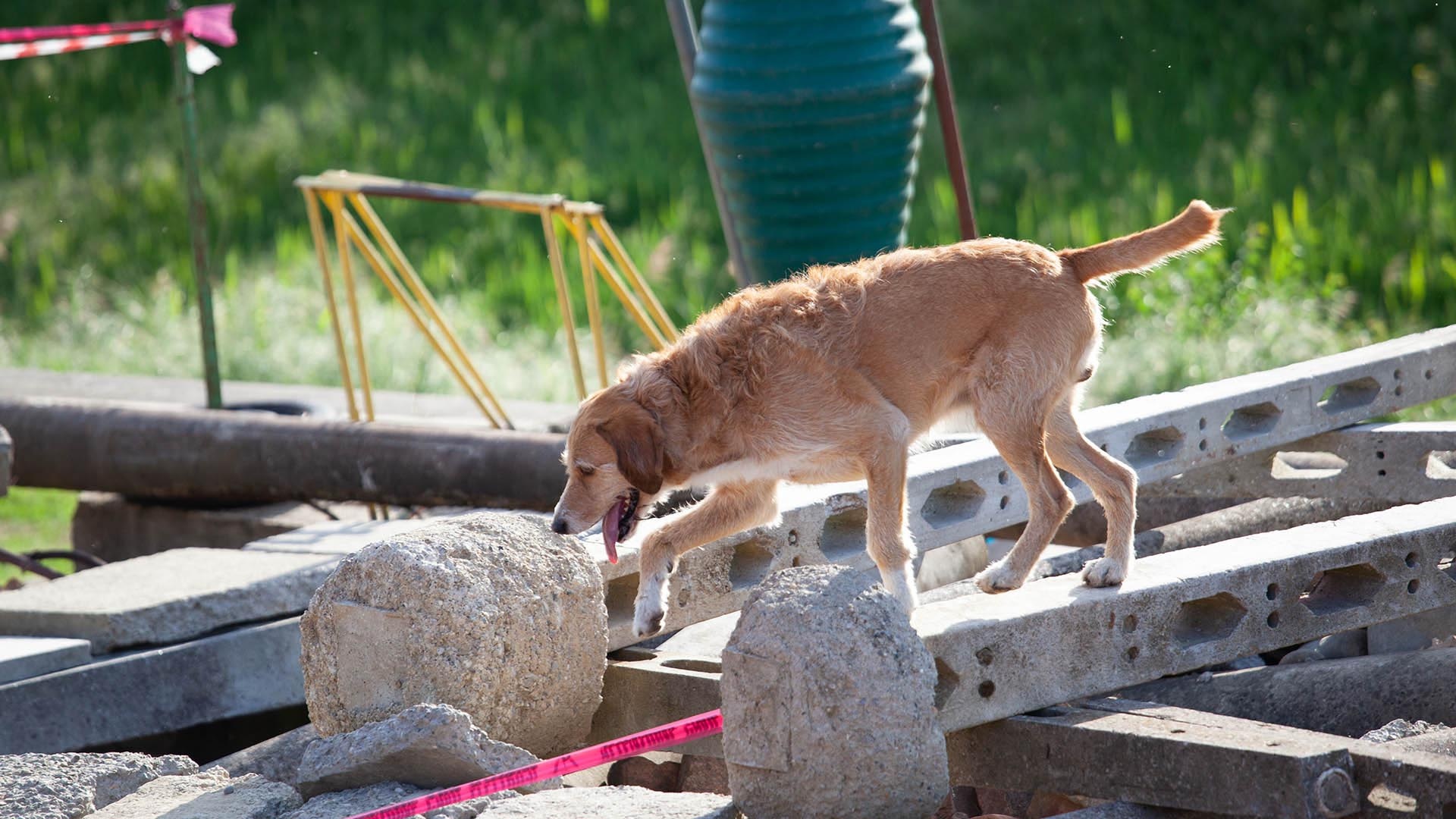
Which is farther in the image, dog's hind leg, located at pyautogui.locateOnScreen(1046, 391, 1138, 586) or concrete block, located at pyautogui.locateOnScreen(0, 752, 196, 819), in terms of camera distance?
dog's hind leg, located at pyautogui.locateOnScreen(1046, 391, 1138, 586)

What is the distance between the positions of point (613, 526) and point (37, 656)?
200 cm

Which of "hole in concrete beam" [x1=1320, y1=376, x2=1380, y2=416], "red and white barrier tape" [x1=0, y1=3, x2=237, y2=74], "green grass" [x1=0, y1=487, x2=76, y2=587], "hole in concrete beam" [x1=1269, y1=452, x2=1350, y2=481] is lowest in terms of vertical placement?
"green grass" [x1=0, y1=487, x2=76, y2=587]

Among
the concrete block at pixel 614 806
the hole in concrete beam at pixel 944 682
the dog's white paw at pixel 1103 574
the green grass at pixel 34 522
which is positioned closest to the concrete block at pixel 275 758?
the concrete block at pixel 614 806

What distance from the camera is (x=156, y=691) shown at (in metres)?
5.43

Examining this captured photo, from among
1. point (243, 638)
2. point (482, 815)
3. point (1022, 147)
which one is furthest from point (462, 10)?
point (482, 815)

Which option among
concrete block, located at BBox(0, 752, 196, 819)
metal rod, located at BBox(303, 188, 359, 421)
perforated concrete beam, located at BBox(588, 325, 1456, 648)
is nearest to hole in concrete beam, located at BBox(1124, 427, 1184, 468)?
perforated concrete beam, located at BBox(588, 325, 1456, 648)

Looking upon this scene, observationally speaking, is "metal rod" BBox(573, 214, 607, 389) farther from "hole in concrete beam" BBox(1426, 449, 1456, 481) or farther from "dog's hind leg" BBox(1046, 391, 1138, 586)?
"hole in concrete beam" BBox(1426, 449, 1456, 481)

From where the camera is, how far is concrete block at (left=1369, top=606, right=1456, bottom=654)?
5195 millimetres

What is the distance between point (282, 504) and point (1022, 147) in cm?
950

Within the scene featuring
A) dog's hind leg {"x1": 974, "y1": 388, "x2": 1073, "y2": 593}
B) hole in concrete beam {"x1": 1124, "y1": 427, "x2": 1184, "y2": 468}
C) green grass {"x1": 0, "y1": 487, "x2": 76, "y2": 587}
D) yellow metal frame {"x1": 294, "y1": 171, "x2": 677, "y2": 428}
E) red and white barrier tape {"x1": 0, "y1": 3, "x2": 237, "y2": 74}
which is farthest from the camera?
green grass {"x1": 0, "y1": 487, "x2": 76, "y2": 587}

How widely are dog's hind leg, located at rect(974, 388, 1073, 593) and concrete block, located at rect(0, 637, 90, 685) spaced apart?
9.60 ft

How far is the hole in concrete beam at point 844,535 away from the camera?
5504 mm

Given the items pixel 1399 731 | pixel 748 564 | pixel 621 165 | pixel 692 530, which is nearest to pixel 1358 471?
pixel 1399 731

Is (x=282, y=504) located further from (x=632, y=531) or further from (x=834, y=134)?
(x=632, y=531)
